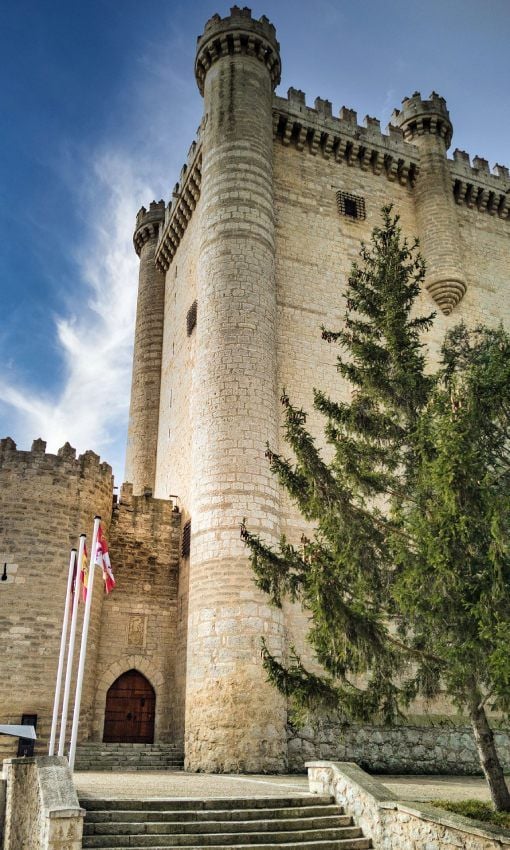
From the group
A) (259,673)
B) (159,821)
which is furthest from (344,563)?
(259,673)

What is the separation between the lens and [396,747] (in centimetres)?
1311

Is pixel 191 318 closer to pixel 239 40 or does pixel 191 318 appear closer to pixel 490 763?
pixel 239 40

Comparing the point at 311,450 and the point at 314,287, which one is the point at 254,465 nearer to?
the point at 311,450

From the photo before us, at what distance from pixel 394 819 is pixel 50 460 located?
1056 centimetres

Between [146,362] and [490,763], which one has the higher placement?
[146,362]

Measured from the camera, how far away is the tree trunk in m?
7.02

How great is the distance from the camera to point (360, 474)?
9.24 m

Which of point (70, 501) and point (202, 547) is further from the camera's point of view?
point (70, 501)

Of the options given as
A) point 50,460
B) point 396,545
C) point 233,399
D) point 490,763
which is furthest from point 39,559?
point 490,763

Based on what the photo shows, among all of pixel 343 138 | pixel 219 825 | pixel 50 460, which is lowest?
pixel 219 825

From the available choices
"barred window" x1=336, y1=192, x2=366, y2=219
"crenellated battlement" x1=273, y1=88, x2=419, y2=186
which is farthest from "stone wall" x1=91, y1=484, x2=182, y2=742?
"crenellated battlement" x1=273, y1=88, x2=419, y2=186

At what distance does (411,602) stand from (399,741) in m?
6.99

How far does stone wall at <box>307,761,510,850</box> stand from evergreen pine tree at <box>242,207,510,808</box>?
0.80m

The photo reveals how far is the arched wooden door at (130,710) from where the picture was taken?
15.1m
